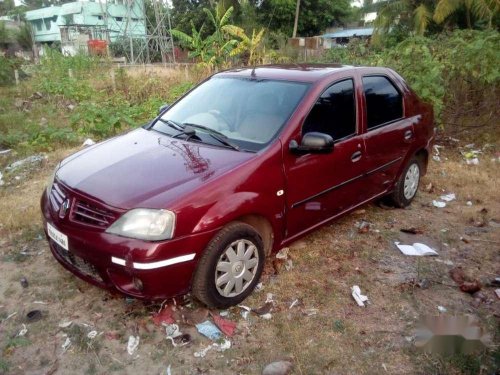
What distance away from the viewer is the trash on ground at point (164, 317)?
10.1 feet

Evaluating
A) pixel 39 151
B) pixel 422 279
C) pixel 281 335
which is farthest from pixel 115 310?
pixel 39 151

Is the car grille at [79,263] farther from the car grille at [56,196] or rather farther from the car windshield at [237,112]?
the car windshield at [237,112]

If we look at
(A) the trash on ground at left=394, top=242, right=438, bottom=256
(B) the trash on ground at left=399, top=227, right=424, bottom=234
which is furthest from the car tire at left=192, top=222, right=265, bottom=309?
(B) the trash on ground at left=399, top=227, right=424, bottom=234

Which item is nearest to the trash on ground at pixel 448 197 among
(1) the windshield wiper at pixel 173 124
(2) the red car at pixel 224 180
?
(2) the red car at pixel 224 180

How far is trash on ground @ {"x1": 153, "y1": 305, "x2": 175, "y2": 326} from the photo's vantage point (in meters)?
3.08

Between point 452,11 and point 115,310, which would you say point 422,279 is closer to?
point 115,310

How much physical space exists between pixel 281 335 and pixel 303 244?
4.54ft

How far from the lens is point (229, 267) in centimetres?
310

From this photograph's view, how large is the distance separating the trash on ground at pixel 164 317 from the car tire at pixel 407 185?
3034mm

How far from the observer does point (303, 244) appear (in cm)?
425

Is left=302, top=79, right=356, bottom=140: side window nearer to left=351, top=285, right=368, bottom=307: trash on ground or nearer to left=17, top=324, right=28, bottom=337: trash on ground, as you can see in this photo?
left=351, top=285, right=368, bottom=307: trash on ground

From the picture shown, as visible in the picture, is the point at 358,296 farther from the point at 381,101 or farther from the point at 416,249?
the point at 381,101

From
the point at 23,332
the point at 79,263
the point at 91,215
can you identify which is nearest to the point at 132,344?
the point at 79,263

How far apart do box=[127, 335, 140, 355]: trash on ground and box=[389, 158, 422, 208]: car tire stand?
335cm
